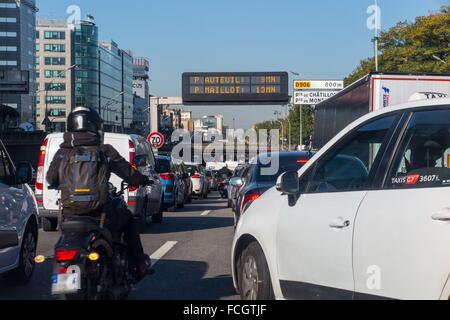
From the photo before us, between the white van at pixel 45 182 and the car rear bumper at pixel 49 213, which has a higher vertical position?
the white van at pixel 45 182

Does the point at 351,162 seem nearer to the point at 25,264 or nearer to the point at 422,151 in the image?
the point at 422,151

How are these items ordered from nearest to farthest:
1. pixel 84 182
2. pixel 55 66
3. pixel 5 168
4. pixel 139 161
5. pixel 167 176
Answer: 1. pixel 84 182
2. pixel 139 161
3. pixel 5 168
4. pixel 167 176
5. pixel 55 66

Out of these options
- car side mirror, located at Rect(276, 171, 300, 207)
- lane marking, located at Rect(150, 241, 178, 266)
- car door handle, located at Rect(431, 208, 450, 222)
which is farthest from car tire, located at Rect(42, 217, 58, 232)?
car door handle, located at Rect(431, 208, 450, 222)

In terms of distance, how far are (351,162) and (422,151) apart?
0.75 m

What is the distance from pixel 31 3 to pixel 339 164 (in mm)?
108794

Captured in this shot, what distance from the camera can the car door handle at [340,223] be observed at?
4750 mm

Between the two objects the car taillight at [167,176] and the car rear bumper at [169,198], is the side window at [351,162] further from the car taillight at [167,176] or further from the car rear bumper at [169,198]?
the car rear bumper at [169,198]

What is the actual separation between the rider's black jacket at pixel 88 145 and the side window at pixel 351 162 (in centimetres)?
162

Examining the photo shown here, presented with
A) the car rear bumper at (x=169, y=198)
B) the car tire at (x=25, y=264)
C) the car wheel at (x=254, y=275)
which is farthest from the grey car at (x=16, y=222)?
the car rear bumper at (x=169, y=198)

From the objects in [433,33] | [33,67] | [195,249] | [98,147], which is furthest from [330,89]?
[33,67]

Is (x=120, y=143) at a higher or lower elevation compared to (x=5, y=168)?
higher

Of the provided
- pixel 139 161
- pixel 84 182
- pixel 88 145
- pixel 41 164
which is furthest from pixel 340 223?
pixel 41 164

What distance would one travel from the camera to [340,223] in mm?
4793
